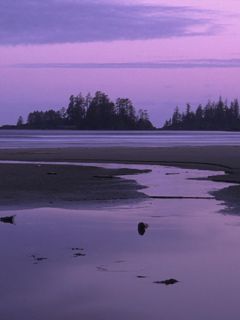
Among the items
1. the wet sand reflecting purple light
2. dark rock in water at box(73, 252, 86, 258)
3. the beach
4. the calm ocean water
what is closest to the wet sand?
the beach

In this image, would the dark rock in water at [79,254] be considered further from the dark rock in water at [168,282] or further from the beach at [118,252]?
the dark rock in water at [168,282]

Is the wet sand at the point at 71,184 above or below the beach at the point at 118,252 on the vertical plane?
below

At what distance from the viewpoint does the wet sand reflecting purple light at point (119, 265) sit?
6906 mm

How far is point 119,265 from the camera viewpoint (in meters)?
8.85

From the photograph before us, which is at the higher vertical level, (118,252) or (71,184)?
(118,252)

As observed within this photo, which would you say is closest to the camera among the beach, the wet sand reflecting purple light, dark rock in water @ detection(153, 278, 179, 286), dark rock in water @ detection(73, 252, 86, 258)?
the wet sand reflecting purple light

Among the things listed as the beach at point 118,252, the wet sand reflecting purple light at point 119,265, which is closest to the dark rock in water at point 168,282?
the beach at point 118,252

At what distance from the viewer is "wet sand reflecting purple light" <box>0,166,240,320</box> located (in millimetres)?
6906

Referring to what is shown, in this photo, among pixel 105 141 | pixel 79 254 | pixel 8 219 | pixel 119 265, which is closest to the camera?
pixel 119 265

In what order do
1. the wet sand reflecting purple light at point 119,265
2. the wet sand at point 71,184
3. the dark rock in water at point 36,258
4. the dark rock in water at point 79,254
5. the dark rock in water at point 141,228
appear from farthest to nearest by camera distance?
1. the wet sand at point 71,184
2. the dark rock in water at point 141,228
3. the dark rock in water at point 79,254
4. the dark rock in water at point 36,258
5. the wet sand reflecting purple light at point 119,265

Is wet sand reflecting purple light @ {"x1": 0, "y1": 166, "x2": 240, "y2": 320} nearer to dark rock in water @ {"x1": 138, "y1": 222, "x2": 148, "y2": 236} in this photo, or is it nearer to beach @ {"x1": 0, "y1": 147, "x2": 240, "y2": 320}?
beach @ {"x1": 0, "y1": 147, "x2": 240, "y2": 320}

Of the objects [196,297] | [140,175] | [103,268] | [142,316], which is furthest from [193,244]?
[140,175]

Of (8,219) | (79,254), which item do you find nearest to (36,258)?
(79,254)

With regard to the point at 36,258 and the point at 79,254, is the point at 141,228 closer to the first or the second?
the point at 79,254
